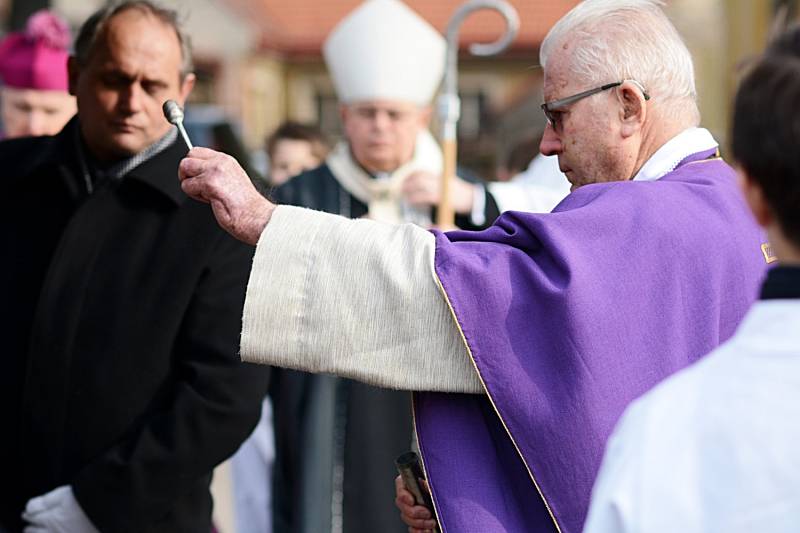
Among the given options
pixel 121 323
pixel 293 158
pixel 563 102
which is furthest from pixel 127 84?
pixel 293 158

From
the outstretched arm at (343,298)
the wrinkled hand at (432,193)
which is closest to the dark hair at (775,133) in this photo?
the outstretched arm at (343,298)

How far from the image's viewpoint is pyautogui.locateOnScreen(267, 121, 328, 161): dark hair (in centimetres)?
766

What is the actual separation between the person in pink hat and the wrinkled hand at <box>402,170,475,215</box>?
1324mm

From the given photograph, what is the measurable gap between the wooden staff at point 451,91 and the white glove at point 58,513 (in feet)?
6.43

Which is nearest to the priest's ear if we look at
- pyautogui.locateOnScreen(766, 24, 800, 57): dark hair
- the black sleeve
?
pyautogui.locateOnScreen(766, 24, 800, 57): dark hair

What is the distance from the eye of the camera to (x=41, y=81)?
5.29 metres

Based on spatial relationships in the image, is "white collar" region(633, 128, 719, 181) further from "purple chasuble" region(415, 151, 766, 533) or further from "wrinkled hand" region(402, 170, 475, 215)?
"wrinkled hand" region(402, 170, 475, 215)

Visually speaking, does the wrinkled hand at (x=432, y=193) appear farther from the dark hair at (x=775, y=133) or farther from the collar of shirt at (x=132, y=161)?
the dark hair at (x=775, y=133)

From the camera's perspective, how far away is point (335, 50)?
631 cm

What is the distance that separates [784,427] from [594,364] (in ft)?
2.23

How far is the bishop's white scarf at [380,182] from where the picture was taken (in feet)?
18.6

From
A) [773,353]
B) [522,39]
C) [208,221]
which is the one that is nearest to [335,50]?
[208,221]

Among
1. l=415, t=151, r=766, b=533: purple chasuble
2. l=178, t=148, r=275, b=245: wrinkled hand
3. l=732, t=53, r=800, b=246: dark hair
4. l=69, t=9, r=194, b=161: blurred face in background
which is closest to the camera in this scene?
l=732, t=53, r=800, b=246: dark hair

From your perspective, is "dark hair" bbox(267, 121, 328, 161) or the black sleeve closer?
the black sleeve
